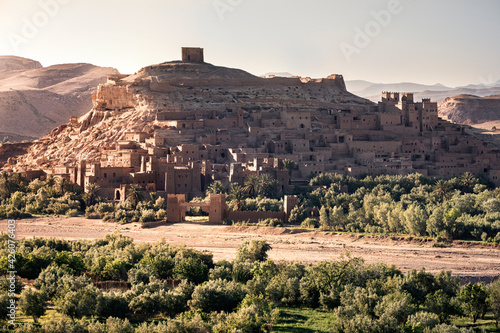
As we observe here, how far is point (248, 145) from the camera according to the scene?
167ft

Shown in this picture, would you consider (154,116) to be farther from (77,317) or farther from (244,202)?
(77,317)

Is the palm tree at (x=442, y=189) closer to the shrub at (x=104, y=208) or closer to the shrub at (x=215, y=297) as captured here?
the shrub at (x=104, y=208)

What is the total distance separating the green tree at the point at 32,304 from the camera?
79.7ft

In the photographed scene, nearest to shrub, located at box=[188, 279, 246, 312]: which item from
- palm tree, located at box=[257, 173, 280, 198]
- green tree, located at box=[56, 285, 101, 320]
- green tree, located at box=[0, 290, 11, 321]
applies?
green tree, located at box=[56, 285, 101, 320]

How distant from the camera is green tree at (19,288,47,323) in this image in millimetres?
24281

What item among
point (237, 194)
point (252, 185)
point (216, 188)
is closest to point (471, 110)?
point (252, 185)

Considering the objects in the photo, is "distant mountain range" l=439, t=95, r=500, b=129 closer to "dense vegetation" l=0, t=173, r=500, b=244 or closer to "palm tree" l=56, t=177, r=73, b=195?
"dense vegetation" l=0, t=173, r=500, b=244

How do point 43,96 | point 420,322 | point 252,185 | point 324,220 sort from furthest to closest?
point 43,96 → point 252,185 → point 324,220 → point 420,322

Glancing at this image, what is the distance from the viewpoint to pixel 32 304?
79.8ft

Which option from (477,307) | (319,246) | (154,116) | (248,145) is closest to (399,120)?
(248,145)

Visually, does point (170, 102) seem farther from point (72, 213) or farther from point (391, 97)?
point (72, 213)

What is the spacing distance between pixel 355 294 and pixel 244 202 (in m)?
16.9

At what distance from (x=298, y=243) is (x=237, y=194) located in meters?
6.96

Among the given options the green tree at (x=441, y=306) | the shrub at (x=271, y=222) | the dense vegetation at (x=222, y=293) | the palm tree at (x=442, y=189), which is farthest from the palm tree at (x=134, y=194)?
the green tree at (x=441, y=306)
